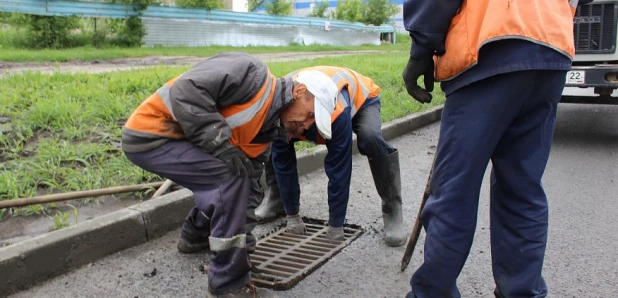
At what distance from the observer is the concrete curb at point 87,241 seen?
268 centimetres

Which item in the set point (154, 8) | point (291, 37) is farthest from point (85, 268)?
point (291, 37)

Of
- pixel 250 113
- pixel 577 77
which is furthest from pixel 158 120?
pixel 577 77

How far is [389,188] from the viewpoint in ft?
11.6

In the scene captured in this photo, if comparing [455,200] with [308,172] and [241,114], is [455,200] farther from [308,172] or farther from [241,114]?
[308,172]

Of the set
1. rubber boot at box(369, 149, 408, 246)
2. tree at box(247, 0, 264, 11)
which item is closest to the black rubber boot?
rubber boot at box(369, 149, 408, 246)

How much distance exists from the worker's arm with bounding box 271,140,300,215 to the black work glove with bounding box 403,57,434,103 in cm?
125

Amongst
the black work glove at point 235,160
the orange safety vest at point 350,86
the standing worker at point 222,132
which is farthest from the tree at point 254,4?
the black work glove at point 235,160

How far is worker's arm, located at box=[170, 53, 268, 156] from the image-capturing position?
2414 millimetres

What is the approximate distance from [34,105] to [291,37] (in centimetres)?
2199

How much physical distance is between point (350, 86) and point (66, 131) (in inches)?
94.9

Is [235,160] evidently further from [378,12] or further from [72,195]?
[378,12]

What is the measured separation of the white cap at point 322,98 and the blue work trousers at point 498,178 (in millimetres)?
696

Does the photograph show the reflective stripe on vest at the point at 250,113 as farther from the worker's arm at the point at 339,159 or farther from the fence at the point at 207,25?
the fence at the point at 207,25

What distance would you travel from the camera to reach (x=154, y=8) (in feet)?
61.3
